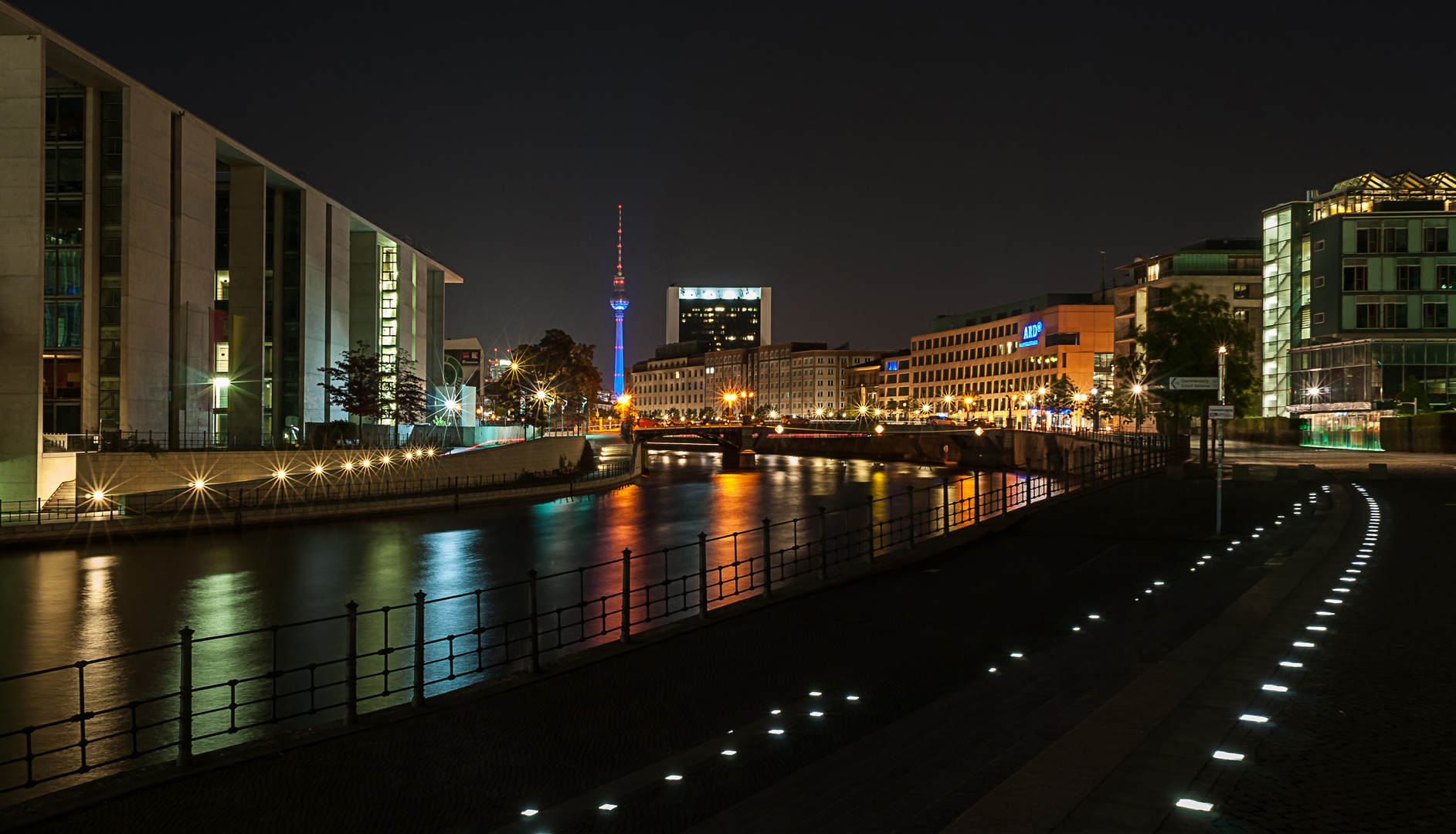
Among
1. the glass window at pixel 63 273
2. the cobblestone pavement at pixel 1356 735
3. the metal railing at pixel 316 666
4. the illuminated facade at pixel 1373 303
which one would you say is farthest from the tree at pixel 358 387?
the illuminated facade at pixel 1373 303

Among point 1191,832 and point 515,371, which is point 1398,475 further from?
point 515,371

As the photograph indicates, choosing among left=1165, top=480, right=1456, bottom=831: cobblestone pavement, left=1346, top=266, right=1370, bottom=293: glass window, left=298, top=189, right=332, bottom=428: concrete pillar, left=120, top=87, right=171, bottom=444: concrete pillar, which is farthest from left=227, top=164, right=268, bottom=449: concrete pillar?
left=1346, top=266, right=1370, bottom=293: glass window

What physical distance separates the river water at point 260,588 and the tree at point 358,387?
1348 centimetres

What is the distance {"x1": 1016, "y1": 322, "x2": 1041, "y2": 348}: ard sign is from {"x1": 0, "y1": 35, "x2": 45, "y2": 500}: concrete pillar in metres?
136

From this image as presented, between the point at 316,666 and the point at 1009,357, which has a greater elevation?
the point at 1009,357

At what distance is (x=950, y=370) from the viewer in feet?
580

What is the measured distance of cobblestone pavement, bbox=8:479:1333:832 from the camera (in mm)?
7473

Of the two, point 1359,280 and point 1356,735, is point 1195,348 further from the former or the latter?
point 1359,280

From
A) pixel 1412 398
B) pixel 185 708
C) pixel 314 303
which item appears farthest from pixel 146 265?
pixel 1412 398

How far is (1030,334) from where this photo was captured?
6029 inches

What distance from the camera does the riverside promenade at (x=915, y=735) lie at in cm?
687

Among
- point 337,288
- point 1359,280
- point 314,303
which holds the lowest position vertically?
point 314,303

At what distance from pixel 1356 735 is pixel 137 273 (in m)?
52.2

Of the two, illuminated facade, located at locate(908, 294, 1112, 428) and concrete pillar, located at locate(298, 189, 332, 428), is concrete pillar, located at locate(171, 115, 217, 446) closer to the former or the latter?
concrete pillar, located at locate(298, 189, 332, 428)
